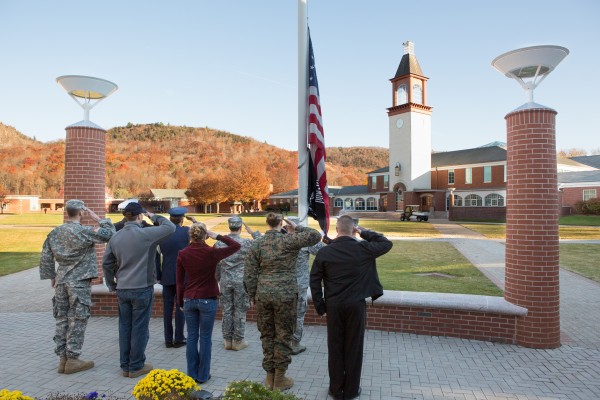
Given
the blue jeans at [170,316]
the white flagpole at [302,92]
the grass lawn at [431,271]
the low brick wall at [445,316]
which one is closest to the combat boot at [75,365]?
the blue jeans at [170,316]

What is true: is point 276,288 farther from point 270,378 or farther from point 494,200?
point 494,200

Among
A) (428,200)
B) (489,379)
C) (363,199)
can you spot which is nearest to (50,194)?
(363,199)

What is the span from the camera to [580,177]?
40406 mm

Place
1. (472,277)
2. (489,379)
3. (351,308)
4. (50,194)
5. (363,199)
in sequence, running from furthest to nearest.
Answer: (50,194)
(363,199)
(472,277)
(489,379)
(351,308)

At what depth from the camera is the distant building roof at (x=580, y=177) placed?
1541 inches

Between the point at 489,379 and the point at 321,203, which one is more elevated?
the point at 321,203

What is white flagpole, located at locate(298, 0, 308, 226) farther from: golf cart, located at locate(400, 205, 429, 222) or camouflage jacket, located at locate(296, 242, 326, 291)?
golf cart, located at locate(400, 205, 429, 222)

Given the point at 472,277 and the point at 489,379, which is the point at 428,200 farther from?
the point at 489,379

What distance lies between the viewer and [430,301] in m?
5.87

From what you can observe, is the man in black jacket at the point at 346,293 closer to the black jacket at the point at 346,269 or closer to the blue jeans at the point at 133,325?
the black jacket at the point at 346,269

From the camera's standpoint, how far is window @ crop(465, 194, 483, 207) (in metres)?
44.5

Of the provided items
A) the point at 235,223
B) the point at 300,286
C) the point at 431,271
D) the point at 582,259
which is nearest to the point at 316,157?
the point at 235,223

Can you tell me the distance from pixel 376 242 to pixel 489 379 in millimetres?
2119

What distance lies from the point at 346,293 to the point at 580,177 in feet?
152
